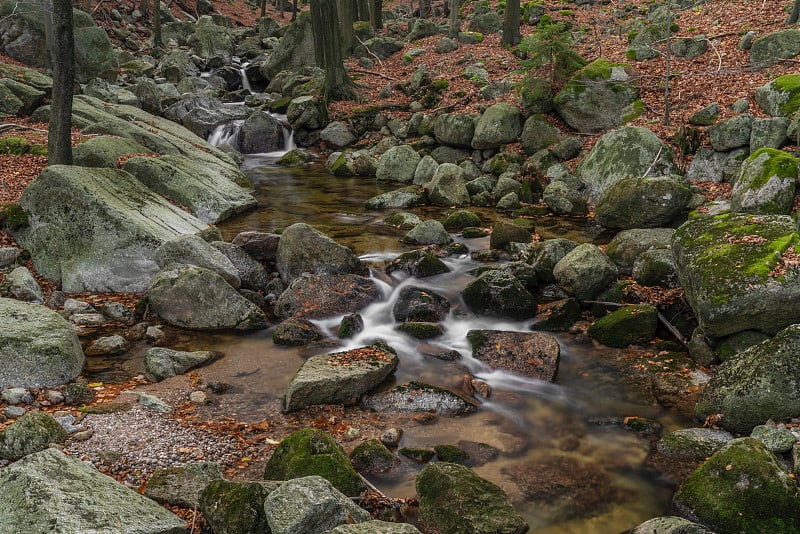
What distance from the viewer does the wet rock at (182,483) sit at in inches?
183

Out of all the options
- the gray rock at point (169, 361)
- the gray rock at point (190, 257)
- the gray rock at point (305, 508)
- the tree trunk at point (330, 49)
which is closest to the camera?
the gray rock at point (305, 508)

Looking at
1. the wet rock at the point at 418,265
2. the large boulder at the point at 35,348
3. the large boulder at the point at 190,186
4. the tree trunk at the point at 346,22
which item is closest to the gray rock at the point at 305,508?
the large boulder at the point at 35,348

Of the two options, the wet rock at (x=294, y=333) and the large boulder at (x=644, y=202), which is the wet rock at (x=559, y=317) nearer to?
the large boulder at (x=644, y=202)

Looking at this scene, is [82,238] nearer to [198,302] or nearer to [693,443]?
[198,302]

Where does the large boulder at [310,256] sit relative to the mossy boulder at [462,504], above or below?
above

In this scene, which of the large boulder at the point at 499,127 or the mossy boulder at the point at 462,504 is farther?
the large boulder at the point at 499,127

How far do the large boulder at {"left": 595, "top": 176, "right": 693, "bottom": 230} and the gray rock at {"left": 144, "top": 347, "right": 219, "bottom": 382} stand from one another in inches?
347

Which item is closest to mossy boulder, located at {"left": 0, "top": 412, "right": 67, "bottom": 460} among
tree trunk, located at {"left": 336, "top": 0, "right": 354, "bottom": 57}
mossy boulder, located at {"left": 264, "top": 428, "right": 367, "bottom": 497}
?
mossy boulder, located at {"left": 264, "top": 428, "right": 367, "bottom": 497}

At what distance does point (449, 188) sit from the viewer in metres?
15.9

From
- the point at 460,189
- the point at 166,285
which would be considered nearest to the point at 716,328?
the point at 166,285

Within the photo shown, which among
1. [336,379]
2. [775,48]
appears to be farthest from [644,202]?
[336,379]

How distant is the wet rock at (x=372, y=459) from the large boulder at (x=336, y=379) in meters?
1.06

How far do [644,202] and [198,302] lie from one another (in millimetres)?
8907

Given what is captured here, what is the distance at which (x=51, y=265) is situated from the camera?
9.43 metres
